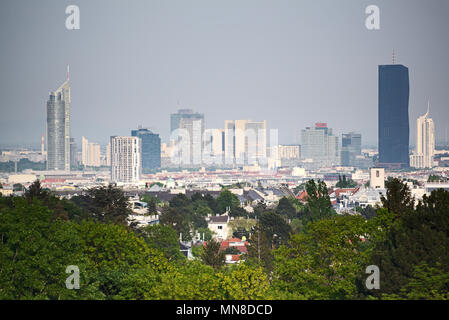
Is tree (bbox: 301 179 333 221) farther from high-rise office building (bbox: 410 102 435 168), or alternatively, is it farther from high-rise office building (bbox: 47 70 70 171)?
high-rise office building (bbox: 47 70 70 171)

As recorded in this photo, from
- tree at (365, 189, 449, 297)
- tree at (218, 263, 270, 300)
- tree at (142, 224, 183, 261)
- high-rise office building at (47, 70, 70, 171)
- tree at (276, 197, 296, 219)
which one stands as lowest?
tree at (276, 197, 296, 219)

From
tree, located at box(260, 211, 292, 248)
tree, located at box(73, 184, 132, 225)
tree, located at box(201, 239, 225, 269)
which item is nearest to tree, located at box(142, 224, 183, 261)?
tree, located at box(201, 239, 225, 269)

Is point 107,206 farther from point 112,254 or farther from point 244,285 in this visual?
point 244,285

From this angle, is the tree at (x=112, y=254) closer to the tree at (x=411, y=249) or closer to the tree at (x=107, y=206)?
the tree at (x=411, y=249)
